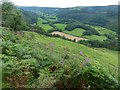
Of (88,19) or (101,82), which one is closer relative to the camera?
(101,82)

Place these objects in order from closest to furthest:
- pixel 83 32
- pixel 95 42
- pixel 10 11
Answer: pixel 10 11 → pixel 95 42 → pixel 83 32

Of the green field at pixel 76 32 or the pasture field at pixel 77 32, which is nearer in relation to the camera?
the green field at pixel 76 32

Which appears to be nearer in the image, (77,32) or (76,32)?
(76,32)

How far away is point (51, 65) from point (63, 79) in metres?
0.79

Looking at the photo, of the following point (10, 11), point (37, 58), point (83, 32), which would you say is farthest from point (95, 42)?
point (37, 58)

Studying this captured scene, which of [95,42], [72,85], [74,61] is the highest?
[74,61]

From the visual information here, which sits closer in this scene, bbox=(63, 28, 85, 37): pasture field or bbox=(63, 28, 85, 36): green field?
bbox=(63, 28, 85, 36): green field

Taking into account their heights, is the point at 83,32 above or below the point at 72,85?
below

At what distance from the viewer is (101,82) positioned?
6145 millimetres

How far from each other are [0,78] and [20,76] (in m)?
0.45

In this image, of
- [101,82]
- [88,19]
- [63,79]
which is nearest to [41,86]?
[63,79]

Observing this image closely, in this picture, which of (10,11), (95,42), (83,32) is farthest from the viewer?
(83,32)

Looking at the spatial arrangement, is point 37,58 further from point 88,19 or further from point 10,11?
point 88,19

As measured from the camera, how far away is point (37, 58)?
732cm
